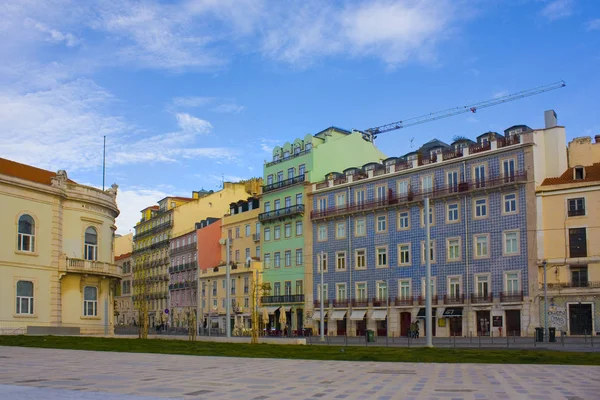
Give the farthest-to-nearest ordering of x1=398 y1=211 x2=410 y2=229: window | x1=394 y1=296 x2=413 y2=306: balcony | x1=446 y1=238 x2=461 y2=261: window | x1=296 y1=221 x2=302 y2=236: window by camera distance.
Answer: x1=296 y1=221 x2=302 y2=236: window, x1=398 y1=211 x2=410 y2=229: window, x1=394 y1=296 x2=413 y2=306: balcony, x1=446 y1=238 x2=461 y2=261: window

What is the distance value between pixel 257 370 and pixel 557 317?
33.5 m

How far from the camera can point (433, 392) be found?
1391 centimetres

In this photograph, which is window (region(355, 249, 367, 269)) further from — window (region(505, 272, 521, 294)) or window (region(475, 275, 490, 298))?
window (region(505, 272, 521, 294))

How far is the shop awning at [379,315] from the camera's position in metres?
61.5

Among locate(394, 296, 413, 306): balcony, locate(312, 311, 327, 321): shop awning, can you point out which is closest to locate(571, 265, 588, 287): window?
locate(394, 296, 413, 306): balcony

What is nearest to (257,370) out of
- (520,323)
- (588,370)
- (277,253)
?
(588,370)

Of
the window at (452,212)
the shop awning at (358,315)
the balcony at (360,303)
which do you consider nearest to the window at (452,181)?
the window at (452,212)

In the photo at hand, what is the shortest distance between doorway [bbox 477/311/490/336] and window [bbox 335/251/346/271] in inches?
622

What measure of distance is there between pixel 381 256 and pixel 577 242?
1807cm

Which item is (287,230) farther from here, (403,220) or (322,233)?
(403,220)

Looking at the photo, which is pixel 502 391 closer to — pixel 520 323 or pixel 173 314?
pixel 520 323

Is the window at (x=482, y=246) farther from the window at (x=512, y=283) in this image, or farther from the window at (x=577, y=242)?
the window at (x=577, y=242)

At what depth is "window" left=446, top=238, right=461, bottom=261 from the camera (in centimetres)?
5753

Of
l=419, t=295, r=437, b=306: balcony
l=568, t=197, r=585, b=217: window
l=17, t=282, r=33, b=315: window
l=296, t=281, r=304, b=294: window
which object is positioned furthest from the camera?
l=296, t=281, r=304, b=294: window
